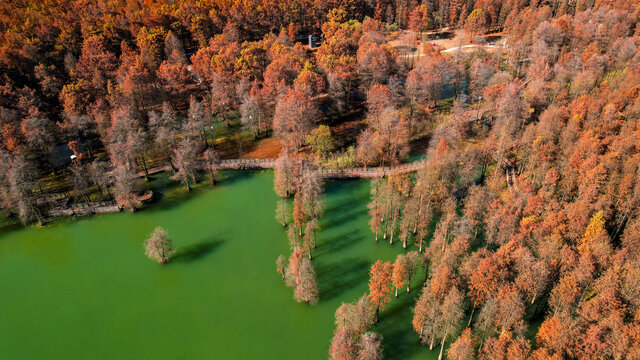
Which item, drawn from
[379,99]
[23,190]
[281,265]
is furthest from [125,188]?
[379,99]

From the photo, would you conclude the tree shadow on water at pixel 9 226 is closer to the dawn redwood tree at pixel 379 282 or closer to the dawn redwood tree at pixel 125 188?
the dawn redwood tree at pixel 125 188

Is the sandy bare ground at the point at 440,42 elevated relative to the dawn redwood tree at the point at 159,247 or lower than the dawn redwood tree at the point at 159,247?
elevated

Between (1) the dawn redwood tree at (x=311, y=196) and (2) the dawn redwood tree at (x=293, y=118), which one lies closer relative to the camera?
(1) the dawn redwood tree at (x=311, y=196)

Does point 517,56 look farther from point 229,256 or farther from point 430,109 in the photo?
point 229,256

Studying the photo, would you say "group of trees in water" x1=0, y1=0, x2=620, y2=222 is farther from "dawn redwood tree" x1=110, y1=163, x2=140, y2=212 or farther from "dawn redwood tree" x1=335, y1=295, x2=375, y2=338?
"dawn redwood tree" x1=335, y1=295, x2=375, y2=338

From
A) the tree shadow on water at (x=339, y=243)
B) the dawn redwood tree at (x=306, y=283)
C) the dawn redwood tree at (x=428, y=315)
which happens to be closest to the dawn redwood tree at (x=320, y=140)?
the tree shadow on water at (x=339, y=243)

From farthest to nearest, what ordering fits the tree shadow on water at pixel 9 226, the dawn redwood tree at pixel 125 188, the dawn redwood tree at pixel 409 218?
the dawn redwood tree at pixel 125 188, the tree shadow on water at pixel 9 226, the dawn redwood tree at pixel 409 218

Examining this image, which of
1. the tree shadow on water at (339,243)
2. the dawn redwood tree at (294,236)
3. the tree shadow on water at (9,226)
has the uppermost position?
the tree shadow on water at (9,226)

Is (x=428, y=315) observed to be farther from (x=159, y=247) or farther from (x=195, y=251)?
(x=159, y=247)
